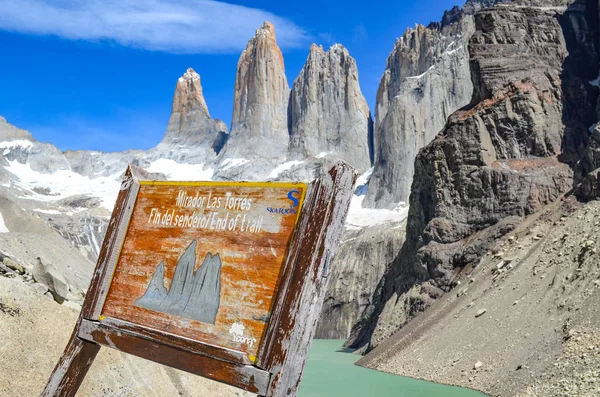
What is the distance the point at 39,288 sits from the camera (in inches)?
349

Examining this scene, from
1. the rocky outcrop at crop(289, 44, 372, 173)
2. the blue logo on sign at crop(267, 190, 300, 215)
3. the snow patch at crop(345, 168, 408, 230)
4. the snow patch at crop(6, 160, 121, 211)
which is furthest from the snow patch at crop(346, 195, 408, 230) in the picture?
the snow patch at crop(6, 160, 121, 211)

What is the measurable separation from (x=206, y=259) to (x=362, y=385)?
21.4 meters

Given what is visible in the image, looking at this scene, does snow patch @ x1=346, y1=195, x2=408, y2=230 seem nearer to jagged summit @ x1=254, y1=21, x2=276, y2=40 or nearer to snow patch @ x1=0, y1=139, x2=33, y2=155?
jagged summit @ x1=254, y1=21, x2=276, y2=40

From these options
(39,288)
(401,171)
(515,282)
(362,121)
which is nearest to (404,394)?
(515,282)

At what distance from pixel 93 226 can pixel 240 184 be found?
89.2m

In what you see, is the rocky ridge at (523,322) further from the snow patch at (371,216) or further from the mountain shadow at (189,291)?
the snow patch at (371,216)

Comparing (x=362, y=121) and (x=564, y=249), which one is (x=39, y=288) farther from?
(x=362, y=121)

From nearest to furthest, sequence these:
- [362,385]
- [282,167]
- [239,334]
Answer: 1. [239,334]
2. [362,385]
3. [282,167]

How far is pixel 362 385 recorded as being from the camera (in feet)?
79.2

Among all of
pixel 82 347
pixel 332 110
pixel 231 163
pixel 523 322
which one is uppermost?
pixel 332 110

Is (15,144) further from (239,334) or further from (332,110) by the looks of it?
(239,334)

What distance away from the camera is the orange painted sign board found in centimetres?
375

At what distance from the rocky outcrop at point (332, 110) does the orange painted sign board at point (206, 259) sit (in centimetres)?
11705

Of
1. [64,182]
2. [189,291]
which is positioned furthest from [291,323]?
[64,182]
